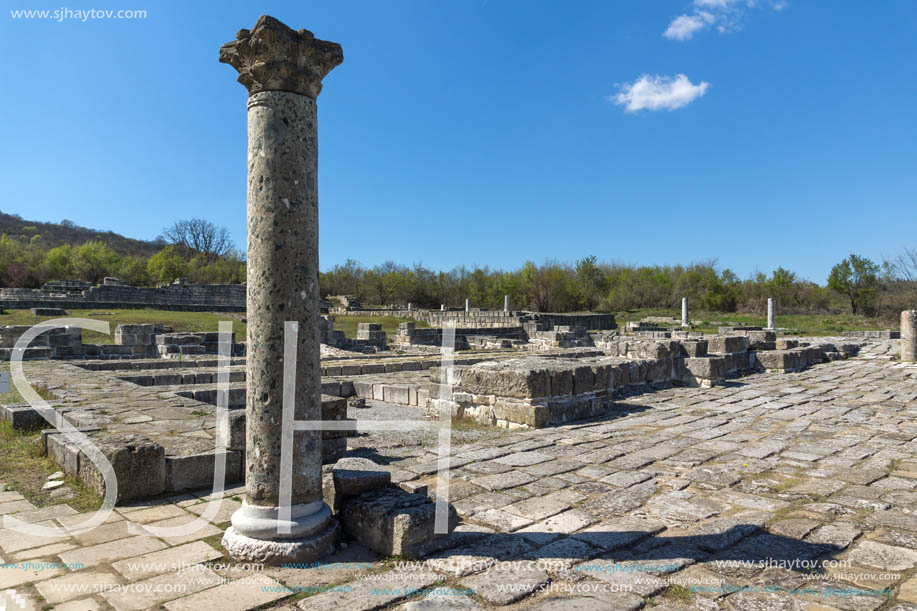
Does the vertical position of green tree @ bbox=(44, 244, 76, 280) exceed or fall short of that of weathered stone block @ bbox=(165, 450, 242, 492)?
it exceeds it

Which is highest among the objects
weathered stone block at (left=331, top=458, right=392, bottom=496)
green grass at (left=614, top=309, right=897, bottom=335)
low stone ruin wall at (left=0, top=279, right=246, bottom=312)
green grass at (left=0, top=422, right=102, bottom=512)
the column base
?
low stone ruin wall at (left=0, top=279, right=246, bottom=312)

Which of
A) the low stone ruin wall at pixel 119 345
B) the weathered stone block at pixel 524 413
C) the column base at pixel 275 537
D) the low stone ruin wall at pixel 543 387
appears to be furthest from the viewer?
the low stone ruin wall at pixel 119 345

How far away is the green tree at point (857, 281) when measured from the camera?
136 feet

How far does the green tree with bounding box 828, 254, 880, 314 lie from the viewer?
41.5 metres

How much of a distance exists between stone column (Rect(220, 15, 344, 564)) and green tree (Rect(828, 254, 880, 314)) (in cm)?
4901

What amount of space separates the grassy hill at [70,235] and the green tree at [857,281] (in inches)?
3530

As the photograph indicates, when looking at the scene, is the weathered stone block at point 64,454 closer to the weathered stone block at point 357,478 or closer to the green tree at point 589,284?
the weathered stone block at point 357,478

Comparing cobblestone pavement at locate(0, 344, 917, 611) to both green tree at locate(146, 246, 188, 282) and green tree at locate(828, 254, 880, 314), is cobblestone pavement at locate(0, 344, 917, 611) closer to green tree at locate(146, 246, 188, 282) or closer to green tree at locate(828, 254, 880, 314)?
green tree at locate(828, 254, 880, 314)

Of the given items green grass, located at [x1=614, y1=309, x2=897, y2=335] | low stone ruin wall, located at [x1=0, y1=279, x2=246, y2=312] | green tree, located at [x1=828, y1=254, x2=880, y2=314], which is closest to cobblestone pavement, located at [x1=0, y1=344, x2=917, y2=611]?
green grass, located at [x1=614, y1=309, x2=897, y2=335]

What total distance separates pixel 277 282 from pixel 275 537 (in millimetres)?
1462

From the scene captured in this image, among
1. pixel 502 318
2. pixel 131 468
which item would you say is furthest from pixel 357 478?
pixel 502 318

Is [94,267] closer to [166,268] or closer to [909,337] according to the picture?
[166,268]

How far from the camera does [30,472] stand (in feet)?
16.1

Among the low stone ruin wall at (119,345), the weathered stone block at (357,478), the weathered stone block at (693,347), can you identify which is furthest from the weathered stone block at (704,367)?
the low stone ruin wall at (119,345)
